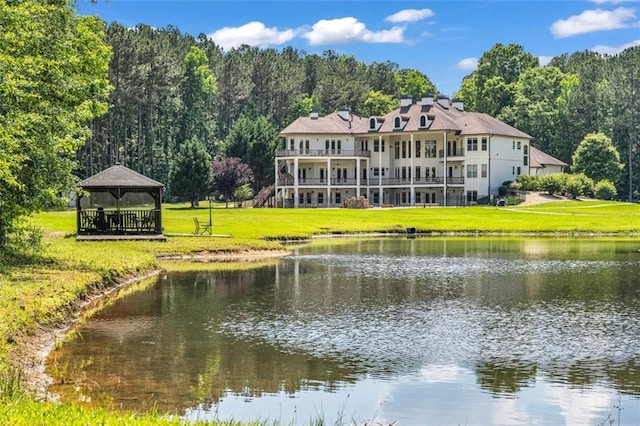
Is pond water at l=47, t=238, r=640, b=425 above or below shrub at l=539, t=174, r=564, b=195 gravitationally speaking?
below

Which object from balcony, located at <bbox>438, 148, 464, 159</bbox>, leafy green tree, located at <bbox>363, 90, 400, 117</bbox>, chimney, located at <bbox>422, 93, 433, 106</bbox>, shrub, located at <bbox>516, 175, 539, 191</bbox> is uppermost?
leafy green tree, located at <bbox>363, 90, 400, 117</bbox>

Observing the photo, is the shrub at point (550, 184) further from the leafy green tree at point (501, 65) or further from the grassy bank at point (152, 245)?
the leafy green tree at point (501, 65)

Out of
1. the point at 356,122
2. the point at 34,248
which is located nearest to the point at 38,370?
the point at 34,248

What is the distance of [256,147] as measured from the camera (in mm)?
98375

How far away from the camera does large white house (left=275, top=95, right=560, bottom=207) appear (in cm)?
8962

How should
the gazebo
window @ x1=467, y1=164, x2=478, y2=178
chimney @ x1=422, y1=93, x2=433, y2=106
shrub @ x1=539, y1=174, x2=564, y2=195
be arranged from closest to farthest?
the gazebo < shrub @ x1=539, y1=174, x2=564, y2=195 < window @ x1=467, y1=164, x2=478, y2=178 < chimney @ x1=422, y1=93, x2=433, y2=106

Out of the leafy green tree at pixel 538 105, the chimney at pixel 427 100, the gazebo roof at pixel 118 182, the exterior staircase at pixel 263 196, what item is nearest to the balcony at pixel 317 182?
the exterior staircase at pixel 263 196

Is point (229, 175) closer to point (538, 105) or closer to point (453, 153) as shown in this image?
point (453, 153)

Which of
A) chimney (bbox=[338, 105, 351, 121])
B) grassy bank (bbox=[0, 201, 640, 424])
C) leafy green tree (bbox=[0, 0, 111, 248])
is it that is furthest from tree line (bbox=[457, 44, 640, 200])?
leafy green tree (bbox=[0, 0, 111, 248])

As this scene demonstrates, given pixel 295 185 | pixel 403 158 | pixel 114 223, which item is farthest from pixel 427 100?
pixel 114 223

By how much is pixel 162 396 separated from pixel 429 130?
78.8 m

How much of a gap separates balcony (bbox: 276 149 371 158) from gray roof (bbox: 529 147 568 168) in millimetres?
19353

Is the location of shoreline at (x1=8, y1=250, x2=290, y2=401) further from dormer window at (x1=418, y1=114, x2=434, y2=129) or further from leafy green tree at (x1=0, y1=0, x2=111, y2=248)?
dormer window at (x1=418, y1=114, x2=434, y2=129)

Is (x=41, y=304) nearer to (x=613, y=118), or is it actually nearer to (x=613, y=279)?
(x=613, y=279)
